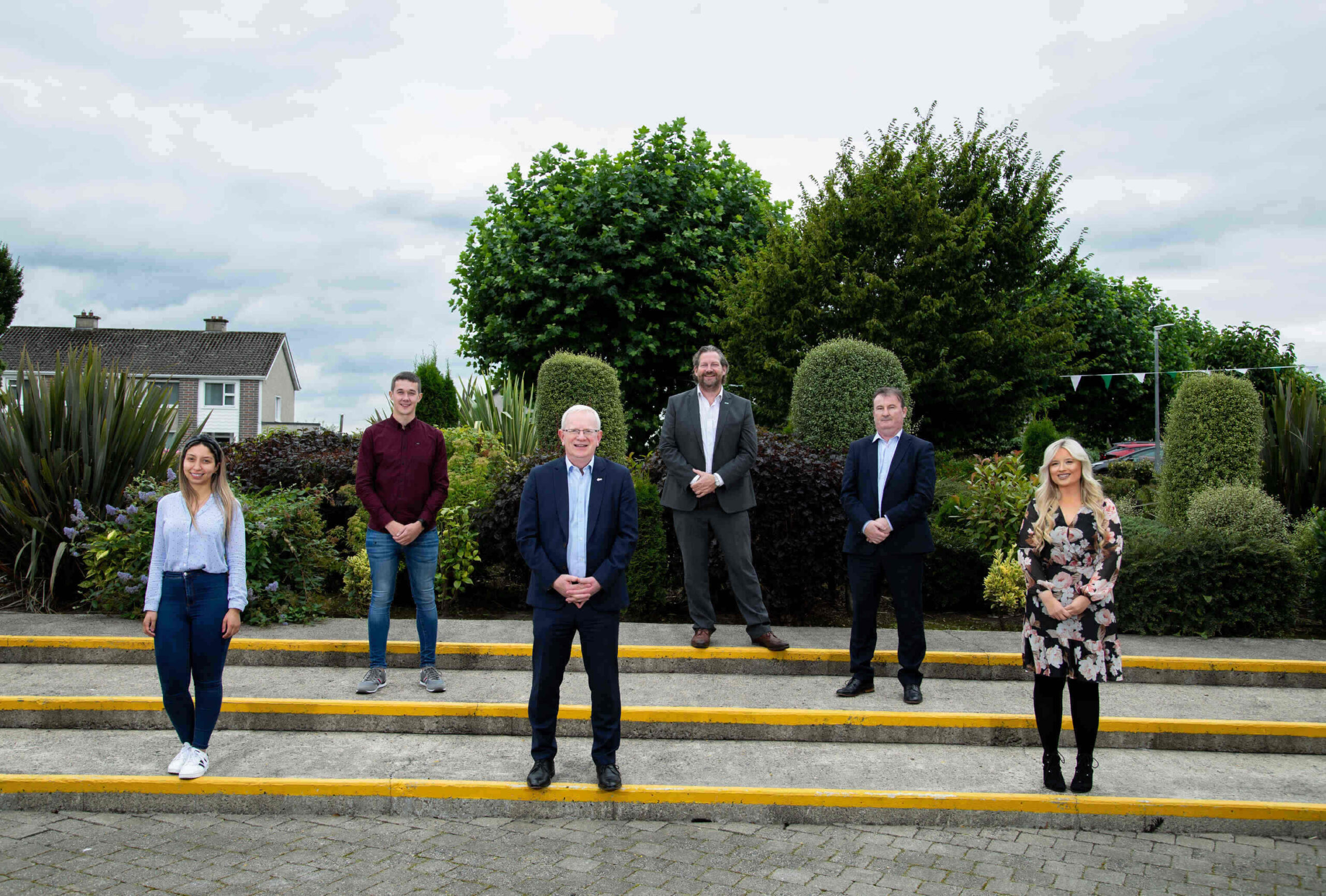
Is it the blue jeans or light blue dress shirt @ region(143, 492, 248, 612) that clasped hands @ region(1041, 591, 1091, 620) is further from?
light blue dress shirt @ region(143, 492, 248, 612)

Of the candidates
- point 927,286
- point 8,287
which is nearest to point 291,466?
point 927,286

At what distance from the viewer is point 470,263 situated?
22.7 m

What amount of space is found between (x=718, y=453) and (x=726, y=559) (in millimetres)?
745

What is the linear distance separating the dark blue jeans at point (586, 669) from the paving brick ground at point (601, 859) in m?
0.37

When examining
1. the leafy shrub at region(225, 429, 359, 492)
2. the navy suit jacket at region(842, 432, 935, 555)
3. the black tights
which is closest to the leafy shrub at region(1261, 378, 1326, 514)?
the navy suit jacket at region(842, 432, 935, 555)

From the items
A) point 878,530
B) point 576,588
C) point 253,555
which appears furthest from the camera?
point 253,555

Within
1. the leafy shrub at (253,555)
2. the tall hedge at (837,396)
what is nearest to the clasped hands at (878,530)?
the tall hedge at (837,396)

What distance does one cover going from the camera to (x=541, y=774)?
14.2 feet

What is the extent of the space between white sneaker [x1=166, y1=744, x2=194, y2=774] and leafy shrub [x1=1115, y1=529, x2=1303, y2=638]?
6.46 m

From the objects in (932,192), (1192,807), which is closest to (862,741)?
(1192,807)

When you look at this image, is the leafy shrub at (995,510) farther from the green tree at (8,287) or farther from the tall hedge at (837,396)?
the green tree at (8,287)

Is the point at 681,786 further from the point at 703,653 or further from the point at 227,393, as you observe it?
the point at 227,393

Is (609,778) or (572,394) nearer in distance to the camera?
(609,778)

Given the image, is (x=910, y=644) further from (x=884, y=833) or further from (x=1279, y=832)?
(x=1279, y=832)
